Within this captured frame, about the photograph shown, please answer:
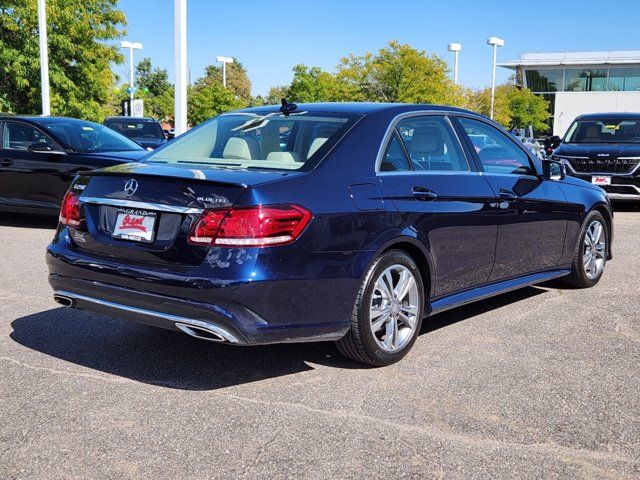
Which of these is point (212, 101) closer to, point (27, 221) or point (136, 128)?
point (136, 128)

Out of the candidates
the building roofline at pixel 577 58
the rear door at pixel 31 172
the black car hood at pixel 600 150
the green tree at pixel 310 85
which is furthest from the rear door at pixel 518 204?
the building roofline at pixel 577 58

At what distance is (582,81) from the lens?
74.4m

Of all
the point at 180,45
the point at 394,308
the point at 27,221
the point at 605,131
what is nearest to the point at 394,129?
the point at 394,308

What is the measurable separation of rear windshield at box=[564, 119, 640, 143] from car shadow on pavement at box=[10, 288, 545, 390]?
10.4 m

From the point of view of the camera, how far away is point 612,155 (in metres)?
13.5

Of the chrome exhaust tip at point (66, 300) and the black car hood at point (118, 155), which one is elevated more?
the black car hood at point (118, 155)

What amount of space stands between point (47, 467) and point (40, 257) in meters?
5.50

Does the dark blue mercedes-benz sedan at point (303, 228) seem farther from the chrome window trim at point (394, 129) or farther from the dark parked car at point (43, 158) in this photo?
the dark parked car at point (43, 158)

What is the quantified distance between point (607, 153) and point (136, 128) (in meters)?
13.5

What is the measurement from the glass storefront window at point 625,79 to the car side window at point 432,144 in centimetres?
7399

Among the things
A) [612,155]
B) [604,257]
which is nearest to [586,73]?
[612,155]

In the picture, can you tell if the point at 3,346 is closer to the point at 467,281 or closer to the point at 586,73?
the point at 467,281

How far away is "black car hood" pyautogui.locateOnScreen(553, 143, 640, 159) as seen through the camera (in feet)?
44.4

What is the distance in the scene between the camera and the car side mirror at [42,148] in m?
10.6
